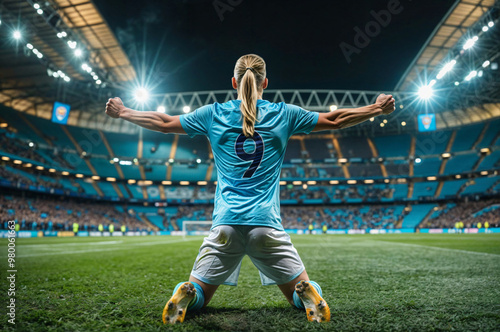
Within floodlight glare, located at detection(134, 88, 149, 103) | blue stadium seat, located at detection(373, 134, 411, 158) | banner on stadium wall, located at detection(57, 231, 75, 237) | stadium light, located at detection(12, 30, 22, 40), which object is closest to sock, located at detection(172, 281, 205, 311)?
stadium light, located at detection(12, 30, 22, 40)

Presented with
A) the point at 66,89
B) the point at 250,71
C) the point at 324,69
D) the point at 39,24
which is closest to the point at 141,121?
the point at 250,71

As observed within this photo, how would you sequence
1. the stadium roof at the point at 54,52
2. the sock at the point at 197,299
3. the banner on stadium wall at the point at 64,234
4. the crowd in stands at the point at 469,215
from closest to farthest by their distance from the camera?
the sock at the point at 197,299 < the stadium roof at the point at 54,52 < the banner on stadium wall at the point at 64,234 < the crowd in stands at the point at 469,215

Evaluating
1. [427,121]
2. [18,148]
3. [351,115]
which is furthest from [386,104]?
[18,148]

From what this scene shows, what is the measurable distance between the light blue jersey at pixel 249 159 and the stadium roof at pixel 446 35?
80.0 feet

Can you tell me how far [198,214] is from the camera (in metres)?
49.6

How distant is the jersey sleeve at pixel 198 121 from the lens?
252 centimetres

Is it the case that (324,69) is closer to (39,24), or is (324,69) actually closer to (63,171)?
(39,24)

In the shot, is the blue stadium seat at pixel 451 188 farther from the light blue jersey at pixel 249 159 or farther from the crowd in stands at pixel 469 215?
the light blue jersey at pixel 249 159

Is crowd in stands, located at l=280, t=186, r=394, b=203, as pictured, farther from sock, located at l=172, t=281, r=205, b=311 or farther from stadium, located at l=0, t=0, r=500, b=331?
sock, located at l=172, t=281, r=205, b=311

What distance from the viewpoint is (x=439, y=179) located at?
157 ft

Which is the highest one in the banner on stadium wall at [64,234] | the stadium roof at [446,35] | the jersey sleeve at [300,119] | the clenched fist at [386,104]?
the stadium roof at [446,35]

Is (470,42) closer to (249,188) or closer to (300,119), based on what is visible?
(300,119)

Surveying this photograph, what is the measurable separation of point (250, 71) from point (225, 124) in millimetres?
431

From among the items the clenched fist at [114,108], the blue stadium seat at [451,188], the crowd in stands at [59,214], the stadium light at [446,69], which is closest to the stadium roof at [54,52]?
the crowd in stands at [59,214]
